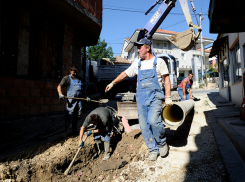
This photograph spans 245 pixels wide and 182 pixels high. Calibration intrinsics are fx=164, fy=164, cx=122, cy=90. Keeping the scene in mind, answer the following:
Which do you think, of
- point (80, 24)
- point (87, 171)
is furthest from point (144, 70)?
point (80, 24)

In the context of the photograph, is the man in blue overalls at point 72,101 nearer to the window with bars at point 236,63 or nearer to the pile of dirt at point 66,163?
the pile of dirt at point 66,163

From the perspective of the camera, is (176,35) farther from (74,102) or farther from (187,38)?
(74,102)

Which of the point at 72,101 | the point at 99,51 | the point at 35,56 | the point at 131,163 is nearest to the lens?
the point at 131,163

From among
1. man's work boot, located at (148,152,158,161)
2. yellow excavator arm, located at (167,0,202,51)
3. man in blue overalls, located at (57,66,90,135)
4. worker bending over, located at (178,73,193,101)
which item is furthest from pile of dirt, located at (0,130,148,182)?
yellow excavator arm, located at (167,0,202,51)

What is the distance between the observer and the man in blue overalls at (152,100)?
8.47 ft

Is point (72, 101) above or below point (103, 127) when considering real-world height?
above

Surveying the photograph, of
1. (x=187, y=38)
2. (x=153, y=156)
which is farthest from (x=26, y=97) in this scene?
(x=187, y=38)

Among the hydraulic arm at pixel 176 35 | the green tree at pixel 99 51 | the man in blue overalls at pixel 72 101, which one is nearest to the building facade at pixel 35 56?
the man in blue overalls at pixel 72 101

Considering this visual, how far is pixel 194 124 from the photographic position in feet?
15.1

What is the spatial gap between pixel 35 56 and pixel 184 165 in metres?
5.06

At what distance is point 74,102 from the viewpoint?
4.30 m

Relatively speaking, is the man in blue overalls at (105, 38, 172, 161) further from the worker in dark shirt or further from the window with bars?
the window with bars

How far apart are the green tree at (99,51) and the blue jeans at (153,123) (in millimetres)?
24552

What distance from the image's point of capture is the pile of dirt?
104 inches
